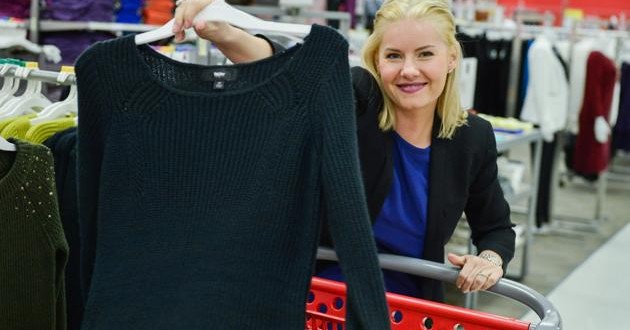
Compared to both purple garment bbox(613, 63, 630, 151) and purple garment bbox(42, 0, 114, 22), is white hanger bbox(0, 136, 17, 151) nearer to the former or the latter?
purple garment bbox(42, 0, 114, 22)

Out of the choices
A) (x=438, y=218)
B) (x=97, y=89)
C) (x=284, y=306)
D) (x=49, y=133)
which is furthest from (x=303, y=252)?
(x=49, y=133)

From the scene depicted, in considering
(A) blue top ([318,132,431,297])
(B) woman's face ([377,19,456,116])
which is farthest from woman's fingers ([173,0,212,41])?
(A) blue top ([318,132,431,297])

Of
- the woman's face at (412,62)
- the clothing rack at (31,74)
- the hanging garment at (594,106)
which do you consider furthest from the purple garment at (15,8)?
the hanging garment at (594,106)

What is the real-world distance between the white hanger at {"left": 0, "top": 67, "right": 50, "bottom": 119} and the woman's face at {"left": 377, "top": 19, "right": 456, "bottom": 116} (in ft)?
3.19

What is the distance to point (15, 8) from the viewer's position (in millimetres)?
4246

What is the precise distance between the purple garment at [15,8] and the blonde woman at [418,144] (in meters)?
3.00

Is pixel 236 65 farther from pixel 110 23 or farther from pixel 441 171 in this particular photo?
pixel 110 23

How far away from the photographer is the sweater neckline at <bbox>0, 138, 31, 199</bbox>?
4.85 feet

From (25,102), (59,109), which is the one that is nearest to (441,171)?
(59,109)

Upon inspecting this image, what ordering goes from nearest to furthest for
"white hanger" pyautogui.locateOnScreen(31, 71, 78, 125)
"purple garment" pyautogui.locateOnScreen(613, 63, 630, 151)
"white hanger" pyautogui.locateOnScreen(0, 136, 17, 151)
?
"white hanger" pyautogui.locateOnScreen(0, 136, 17, 151)
"white hanger" pyautogui.locateOnScreen(31, 71, 78, 125)
"purple garment" pyautogui.locateOnScreen(613, 63, 630, 151)

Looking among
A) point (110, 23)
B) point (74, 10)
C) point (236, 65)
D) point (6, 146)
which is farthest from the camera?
point (110, 23)

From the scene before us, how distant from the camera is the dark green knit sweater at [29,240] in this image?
1495 millimetres

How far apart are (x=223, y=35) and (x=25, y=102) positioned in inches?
38.8

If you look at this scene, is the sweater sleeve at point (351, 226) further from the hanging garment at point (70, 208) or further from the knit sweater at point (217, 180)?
the hanging garment at point (70, 208)
